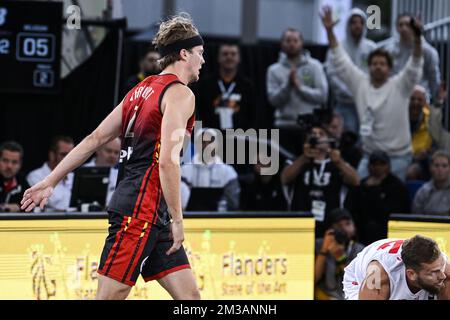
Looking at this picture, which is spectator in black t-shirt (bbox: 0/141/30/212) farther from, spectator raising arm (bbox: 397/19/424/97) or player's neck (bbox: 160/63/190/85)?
spectator raising arm (bbox: 397/19/424/97)

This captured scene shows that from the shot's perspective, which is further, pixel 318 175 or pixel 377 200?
pixel 318 175

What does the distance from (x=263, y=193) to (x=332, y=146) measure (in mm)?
879

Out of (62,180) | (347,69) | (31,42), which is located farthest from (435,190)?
(31,42)

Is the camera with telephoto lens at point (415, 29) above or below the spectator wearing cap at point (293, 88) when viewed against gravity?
above

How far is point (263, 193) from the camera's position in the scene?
34.8ft

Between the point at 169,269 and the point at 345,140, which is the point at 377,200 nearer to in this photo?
the point at 345,140

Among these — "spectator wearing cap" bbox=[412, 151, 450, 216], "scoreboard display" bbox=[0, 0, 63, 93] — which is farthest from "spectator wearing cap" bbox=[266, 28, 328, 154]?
"scoreboard display" bbox=[0, 0, 63, 93]

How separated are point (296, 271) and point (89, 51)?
414cm

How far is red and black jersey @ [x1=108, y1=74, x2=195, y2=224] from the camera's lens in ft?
18.6

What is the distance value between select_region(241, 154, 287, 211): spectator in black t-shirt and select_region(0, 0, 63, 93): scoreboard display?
230cm

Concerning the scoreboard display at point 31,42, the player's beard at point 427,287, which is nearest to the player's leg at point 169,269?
the player's beard at point 427,287

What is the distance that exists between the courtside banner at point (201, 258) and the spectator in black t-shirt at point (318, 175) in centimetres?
153

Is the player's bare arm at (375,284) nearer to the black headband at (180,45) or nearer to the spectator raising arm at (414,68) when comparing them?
the black headband at (180,45)

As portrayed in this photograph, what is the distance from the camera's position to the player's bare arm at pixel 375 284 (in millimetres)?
5969
